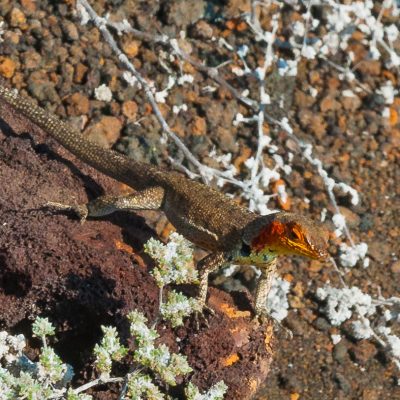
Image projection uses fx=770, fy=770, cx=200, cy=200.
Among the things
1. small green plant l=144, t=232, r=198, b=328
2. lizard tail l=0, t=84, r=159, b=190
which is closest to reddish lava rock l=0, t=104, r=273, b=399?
small green plant l=144, t=232, r=198, b=328

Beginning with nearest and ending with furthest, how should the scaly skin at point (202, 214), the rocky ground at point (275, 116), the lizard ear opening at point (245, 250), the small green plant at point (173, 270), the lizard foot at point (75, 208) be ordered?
1. the small green plant at point (173, 270)
2. the scaly skin at point (202, 214)
3. the lizard foot at point (75, 208)
4. the lizard ear opening at point (245, 250)
5. the rocky ground at point (275, 116)

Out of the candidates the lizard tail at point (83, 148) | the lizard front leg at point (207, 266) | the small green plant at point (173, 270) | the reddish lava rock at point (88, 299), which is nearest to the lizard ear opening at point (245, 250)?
the lizard front leg at point (207, 266)

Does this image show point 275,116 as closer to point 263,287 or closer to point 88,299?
point 263,287

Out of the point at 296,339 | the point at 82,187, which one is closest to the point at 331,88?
the point at 296,339

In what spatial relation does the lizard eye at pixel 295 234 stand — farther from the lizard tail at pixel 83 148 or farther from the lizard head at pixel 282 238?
the lizard tail at pixel 83 148

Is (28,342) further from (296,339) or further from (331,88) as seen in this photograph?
(331,88)

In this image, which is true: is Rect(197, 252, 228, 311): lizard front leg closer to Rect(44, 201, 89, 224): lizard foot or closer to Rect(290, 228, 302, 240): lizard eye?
Rect(290, 228, 302, 240): lizard eye

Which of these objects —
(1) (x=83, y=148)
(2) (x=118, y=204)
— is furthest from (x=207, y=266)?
(1) (x=83, y=148)
